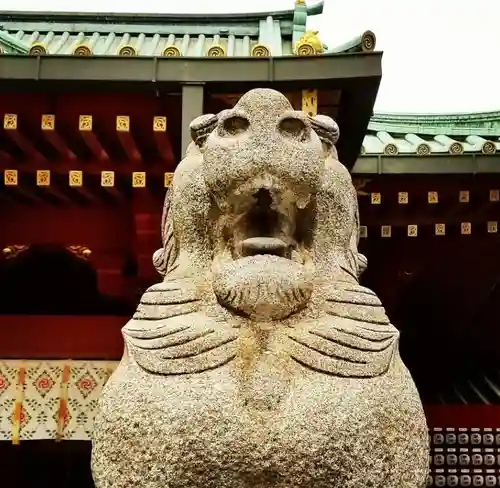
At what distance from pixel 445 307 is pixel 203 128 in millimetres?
4221

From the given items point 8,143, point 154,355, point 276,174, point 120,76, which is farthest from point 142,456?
point 8,143

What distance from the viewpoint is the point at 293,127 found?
2.06 m

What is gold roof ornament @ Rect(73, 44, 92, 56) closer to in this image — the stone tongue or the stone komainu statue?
Result: the stone komainu statue

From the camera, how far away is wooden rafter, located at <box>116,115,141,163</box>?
161 inches

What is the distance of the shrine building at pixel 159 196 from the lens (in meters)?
3.78

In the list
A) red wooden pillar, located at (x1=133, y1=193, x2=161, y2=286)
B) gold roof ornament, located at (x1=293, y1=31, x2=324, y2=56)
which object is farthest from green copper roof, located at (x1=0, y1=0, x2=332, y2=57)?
gold roof ornament, located at (x1=293, y1=31, x2=324, y2=56)

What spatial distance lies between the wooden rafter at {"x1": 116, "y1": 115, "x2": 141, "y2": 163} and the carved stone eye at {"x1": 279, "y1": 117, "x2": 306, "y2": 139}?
2.21 m

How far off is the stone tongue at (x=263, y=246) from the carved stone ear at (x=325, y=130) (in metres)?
0.40

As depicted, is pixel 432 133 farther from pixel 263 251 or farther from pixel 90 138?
pixel 263 251

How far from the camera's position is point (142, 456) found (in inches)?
69.6

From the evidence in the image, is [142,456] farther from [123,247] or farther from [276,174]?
[123,247]

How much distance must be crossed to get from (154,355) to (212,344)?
150 millimetres

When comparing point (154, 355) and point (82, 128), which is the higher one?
point (82, 128)

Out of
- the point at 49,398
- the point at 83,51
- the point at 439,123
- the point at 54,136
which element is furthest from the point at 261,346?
the point at 439,123
